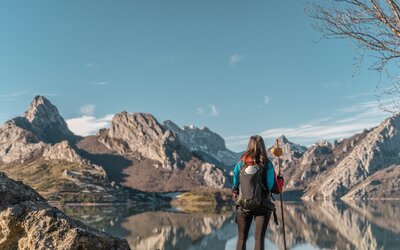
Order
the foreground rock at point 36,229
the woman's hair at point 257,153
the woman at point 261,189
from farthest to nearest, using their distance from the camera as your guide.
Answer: the woman's hair at point 257,153 < the woman at point 261,189 < the foreground rock at point 36,229

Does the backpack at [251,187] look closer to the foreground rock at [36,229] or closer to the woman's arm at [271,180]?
the woman's arm at [271,180]

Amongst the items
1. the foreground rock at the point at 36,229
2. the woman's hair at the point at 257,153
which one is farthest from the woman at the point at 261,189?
the foreground rock at the point at 36,229

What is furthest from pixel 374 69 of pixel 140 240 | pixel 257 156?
pixel 140 240

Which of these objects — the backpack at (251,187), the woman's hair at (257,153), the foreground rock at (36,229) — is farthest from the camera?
the woman's hair at (257,153)

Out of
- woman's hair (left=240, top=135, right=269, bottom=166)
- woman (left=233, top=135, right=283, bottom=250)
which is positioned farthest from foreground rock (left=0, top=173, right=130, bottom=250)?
woman's hair (left=240, top=135, right=269, bottom=166)

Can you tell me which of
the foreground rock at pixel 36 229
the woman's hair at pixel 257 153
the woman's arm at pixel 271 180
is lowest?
the foreground rock at pixel 36 229

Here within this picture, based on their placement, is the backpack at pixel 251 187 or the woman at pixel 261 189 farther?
the woman at pixel 261 189

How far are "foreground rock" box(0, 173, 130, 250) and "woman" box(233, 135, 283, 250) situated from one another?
138 inches

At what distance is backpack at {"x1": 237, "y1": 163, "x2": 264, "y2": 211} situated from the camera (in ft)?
40.0

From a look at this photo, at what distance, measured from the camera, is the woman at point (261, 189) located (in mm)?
12375

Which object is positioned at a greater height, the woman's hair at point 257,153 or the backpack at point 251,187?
the woman's hair at point 257,153

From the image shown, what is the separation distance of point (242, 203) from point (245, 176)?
2.55ft

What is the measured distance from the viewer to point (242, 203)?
1237cm

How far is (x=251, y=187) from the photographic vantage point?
1230 centimetres
